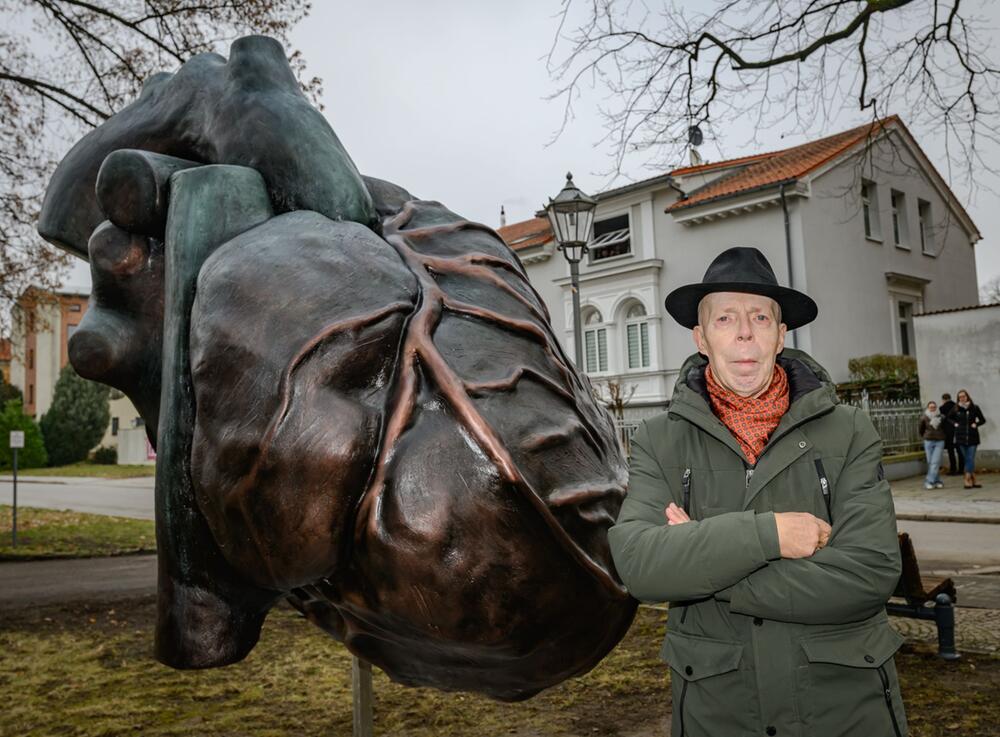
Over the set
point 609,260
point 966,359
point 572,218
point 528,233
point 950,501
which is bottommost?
point 950,501

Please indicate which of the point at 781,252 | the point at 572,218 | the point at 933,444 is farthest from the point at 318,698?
the point at 781,252

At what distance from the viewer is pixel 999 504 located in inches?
467

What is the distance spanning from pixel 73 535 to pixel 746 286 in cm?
1258

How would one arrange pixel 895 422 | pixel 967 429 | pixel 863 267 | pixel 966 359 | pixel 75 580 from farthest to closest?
pixel 863 267 < pixel 895 422 < pixel 966 359 < pixel 967 429 < pixel 75 580

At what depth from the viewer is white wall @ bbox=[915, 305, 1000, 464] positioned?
639 inches

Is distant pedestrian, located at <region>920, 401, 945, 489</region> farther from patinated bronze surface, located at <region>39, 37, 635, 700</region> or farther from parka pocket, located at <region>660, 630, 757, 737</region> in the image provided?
patinated bronze surface, located at <region>39, 37, 635, 700</region>

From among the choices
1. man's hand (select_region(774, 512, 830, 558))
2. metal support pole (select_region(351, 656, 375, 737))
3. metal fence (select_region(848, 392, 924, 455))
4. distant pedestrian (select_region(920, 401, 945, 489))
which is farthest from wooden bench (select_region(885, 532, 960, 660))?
metal fence (select_region(848, 392, 924, 455))

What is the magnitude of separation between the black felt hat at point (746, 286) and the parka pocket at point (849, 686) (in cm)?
59

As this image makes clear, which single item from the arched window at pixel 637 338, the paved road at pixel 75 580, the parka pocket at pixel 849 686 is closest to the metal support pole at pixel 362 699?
the parka pocket at pixel 849 686

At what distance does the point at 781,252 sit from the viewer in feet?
66.1

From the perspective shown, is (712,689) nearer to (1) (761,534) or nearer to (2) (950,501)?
(1) (761,534)

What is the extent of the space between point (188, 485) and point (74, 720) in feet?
10.3

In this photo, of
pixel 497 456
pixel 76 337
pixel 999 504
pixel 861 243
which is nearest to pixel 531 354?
pixel 497 456

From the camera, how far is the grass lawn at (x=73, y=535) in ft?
34.5
